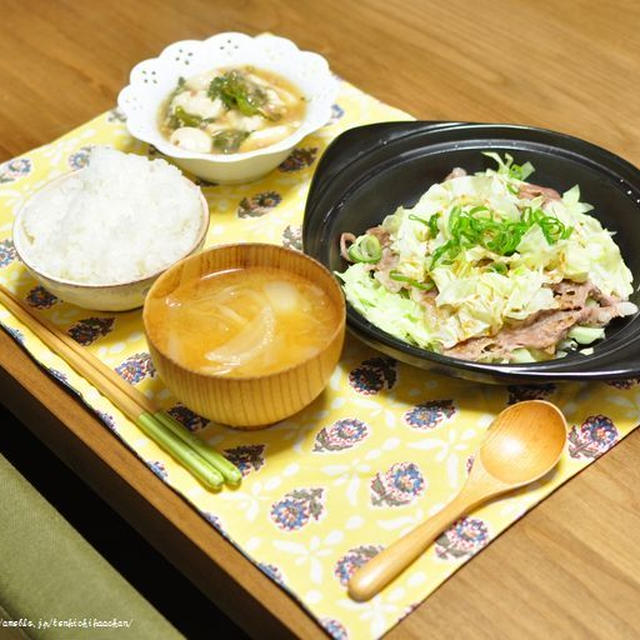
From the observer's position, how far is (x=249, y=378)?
1206 mm

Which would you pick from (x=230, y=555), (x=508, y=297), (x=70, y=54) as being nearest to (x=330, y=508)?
(x=230, y=555)

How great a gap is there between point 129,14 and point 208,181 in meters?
0.85

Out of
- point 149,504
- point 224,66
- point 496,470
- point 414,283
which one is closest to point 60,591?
point 149,504

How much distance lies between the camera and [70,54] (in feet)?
7.55

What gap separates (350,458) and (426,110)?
101 cm

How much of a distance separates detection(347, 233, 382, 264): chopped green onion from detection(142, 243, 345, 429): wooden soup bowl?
21 centimetres

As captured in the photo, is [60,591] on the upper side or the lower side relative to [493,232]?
lower

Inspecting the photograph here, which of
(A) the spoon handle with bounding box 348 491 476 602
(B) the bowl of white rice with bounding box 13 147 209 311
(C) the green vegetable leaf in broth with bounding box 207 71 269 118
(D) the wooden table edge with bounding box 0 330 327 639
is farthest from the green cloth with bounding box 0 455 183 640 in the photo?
(C) the green vegetable leaf in broth with bounding box 207 71 269 118

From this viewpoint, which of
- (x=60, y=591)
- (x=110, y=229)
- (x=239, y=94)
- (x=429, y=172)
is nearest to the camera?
(x=60, y=591)

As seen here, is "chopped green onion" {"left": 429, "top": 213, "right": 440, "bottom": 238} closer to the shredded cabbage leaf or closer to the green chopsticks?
the shredded cabbage leaf

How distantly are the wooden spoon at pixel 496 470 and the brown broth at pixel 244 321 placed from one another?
0.29 metres

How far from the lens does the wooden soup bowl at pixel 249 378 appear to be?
1226 mm

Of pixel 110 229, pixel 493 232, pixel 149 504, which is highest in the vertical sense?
pixel 493 232

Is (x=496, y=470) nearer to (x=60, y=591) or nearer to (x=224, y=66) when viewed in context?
(x=60, y=591)
